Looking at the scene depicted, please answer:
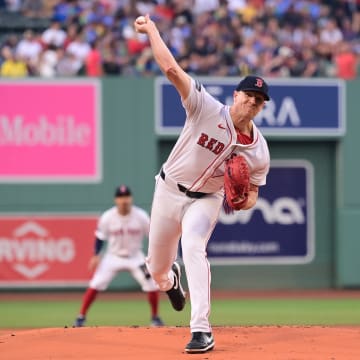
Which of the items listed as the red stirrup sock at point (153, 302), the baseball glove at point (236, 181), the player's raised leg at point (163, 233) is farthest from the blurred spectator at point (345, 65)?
the baseball glove at point (236, 181)

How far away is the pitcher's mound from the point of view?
6.53 m

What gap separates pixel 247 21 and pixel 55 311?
278 inches

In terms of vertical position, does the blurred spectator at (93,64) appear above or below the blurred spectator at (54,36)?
below

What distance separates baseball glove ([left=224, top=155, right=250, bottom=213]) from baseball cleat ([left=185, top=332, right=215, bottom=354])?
939mm

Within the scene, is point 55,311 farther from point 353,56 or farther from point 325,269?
point 353,56

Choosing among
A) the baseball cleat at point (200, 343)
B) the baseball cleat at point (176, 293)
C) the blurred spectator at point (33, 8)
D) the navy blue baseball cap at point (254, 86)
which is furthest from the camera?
the blurred spectator at point (33, 8)

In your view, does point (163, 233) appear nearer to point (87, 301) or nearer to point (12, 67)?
point (87, 301)

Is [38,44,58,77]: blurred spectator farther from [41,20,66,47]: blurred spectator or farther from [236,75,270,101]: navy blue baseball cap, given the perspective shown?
[236,75,270,101]: navy blue baseball cap

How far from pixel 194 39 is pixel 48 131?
10.3 feet

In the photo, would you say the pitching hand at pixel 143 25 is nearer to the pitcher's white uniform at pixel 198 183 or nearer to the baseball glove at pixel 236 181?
the pitcher's white uniform at pixel 198 183

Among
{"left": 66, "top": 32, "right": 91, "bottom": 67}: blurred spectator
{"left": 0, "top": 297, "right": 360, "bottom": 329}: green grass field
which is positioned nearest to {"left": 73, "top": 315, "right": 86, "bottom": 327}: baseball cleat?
{"left": 0, "top": 297, "right": 360, "bottom": 329}: green grass field

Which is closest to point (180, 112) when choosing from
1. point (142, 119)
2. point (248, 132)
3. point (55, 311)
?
point (142, 119)

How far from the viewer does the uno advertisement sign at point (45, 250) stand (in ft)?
50.4

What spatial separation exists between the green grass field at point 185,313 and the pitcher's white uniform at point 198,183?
4.47 m
